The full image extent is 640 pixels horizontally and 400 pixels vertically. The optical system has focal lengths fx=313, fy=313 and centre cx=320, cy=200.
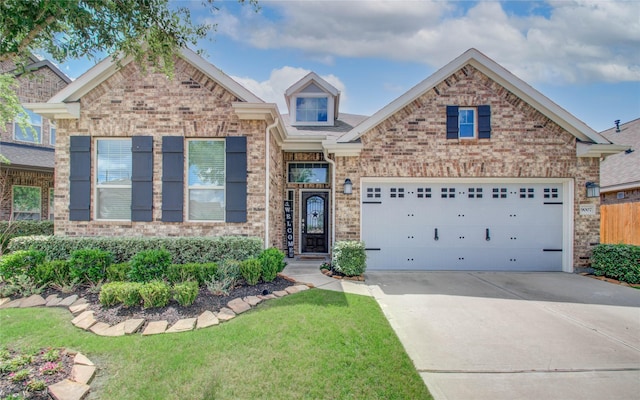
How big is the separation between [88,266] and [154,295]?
2.18 metres

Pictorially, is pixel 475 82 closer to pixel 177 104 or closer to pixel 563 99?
pixel 563 99

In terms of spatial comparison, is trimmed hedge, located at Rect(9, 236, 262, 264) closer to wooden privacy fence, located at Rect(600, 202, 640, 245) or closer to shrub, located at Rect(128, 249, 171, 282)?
shrub, located at Rect(128, 249, 171, 282)

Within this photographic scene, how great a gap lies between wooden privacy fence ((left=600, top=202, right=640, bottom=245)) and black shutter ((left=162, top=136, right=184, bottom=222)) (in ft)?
43.5

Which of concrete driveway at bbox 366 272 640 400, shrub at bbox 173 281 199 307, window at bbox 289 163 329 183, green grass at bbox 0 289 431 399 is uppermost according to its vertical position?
window at bbox 289 163 329 183

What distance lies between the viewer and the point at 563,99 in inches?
391

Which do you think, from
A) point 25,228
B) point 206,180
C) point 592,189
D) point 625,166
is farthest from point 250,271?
point 625,166

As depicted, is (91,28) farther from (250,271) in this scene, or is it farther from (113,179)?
(250,271)

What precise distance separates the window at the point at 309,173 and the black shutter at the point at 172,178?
3938 millimetres

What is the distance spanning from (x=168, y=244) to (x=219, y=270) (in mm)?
1519

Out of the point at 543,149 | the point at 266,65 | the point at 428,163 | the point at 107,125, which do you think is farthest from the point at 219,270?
the point at 543,149

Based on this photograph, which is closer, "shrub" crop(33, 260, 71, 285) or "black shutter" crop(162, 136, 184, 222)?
"shrub" crop(33, 260, 71, 285)

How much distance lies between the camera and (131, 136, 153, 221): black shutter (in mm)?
7457

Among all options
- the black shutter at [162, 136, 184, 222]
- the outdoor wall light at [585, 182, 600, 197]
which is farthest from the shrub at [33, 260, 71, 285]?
the outdoor wall light at [585, 182, 600, 197]

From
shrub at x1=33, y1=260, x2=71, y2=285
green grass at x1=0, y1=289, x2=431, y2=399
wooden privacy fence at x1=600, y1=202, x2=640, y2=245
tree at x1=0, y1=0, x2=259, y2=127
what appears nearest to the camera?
green grass at x1=0, y1=289, x2=431, y2=399
